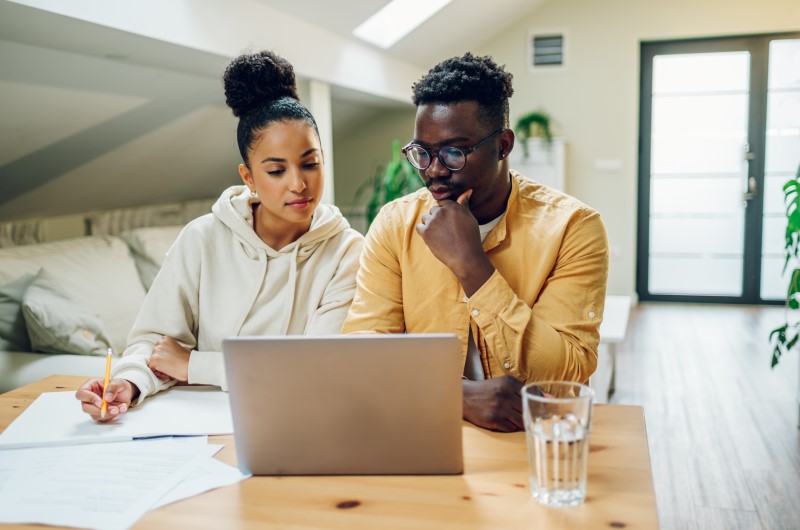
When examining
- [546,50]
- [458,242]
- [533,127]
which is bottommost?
[458,242]

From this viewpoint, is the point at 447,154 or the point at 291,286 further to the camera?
the point at 291,286

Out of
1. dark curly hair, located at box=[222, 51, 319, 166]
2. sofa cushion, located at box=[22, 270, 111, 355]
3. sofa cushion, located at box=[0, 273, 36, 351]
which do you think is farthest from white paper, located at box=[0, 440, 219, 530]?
sofa cushion, located at box=[0, 273, 36, 351]

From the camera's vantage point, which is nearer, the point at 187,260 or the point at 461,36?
the point at 187,260

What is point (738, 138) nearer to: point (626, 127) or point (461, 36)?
point (626, 127)

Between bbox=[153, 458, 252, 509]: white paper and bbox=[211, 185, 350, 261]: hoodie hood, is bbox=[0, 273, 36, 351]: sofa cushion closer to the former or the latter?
bbox=[211, 185, 350, 261]: hoodie hood

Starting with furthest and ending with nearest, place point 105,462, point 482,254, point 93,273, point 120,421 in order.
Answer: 1. point 93,273
2. point 482,254
3. point 120,421
4. point 105,462

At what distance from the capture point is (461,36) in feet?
17.4

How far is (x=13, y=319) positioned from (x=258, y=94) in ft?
4.50

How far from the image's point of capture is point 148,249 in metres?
3.12

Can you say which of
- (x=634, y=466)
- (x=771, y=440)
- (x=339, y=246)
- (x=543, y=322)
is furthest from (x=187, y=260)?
(x=771, y=440)

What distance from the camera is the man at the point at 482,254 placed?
1.33 metres

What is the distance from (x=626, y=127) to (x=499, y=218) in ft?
15.1

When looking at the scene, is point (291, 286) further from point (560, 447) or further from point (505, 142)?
point (560, 447)

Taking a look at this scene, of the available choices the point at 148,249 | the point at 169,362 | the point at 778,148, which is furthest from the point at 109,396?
the point at 778,148
